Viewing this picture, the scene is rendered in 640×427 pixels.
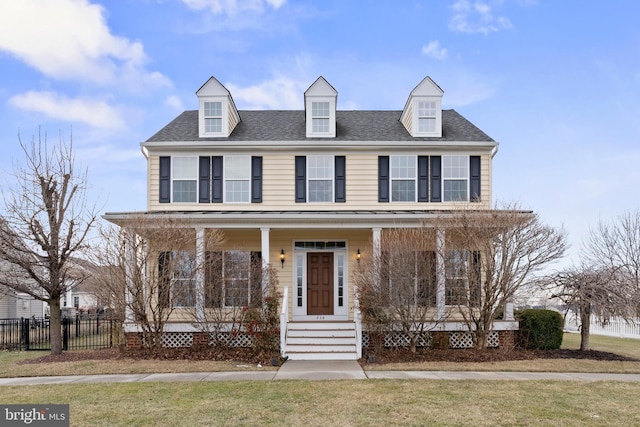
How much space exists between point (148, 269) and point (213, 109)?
5.88 metres

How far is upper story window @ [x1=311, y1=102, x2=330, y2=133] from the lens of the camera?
50.1ft

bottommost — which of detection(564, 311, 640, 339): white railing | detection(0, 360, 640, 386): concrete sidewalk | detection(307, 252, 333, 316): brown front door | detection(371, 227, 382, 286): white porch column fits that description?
detection(564, 311, 640, 339): white railing

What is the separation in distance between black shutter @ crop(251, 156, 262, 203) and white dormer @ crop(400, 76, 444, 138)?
5246 millimetres

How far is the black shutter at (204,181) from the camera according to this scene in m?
14.7

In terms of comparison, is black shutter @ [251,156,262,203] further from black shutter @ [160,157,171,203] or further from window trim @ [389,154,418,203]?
window trim @ [389,154,418,203]

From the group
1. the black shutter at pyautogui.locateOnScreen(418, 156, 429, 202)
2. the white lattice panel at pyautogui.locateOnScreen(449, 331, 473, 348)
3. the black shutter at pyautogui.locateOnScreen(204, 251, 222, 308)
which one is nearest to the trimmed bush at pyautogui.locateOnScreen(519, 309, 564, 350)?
the white lattice panel at pyautogui.locateOnScreen(449, 331, 473, 348)

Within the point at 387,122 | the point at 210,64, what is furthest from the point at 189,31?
the point at 387,122

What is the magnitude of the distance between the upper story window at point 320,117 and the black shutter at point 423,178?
332 centimetres

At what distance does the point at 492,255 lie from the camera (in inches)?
456

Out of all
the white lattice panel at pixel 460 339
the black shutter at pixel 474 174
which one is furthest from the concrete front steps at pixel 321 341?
the black shutter at pixel 474 174

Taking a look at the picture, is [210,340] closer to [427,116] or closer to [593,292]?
[427,116]

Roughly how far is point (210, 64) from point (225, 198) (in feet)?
16.6

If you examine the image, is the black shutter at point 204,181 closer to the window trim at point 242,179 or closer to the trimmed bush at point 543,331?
the window trim at point 242,179

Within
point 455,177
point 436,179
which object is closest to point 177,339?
point 436,179
